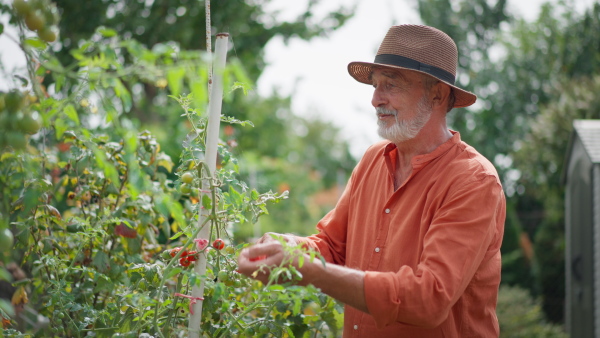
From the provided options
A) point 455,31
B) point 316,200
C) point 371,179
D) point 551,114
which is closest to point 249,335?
point 371,179

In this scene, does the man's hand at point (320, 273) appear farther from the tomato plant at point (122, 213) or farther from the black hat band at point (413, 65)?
the black hat band at point (413, 65)

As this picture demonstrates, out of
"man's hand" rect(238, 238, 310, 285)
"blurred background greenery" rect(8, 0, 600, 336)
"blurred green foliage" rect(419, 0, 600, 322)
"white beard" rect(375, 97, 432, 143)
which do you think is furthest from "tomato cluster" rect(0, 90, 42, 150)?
"blurred green foliage" rect(419, 0, 600, 322)

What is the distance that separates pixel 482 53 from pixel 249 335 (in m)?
10.9

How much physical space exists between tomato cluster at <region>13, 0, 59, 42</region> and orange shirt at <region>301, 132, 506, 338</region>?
103 centimetres

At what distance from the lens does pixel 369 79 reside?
2670 millimetres

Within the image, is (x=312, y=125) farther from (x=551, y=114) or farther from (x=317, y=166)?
(x=551, y=114)

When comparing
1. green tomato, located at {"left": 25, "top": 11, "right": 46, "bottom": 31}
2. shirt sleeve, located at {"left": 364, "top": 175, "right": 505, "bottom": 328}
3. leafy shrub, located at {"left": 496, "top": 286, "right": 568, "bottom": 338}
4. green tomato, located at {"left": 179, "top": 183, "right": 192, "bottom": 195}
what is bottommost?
leafy shrub, located at {"left": 496, "top": 286, "right": 568, "bottom": 338}

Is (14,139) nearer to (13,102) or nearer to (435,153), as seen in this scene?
(13,102)

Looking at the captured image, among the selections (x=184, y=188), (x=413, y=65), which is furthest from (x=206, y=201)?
(x=413, y=65)

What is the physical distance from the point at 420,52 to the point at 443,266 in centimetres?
84

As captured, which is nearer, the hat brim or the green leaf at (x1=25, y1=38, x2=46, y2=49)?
the green leaf at (x1=25, y1=38, x2=46, y2=49)

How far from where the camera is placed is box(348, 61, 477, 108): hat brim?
2.32 m

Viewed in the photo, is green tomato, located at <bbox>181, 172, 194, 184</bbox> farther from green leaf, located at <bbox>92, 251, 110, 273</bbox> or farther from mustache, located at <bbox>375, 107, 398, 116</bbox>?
mustache, located at <bbox>375, 107, 398, 116</bbox>

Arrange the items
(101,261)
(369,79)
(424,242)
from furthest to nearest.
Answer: (369,79) < (101,261) < (424,242)
